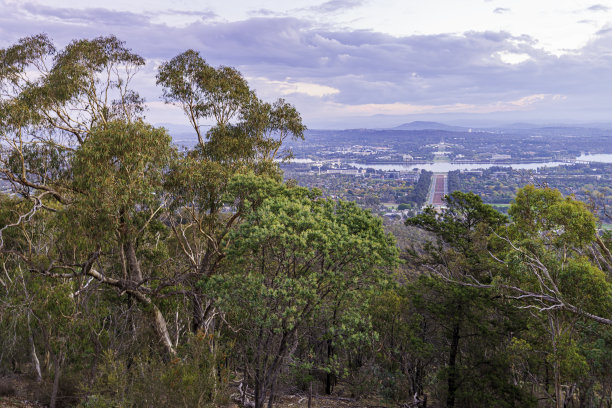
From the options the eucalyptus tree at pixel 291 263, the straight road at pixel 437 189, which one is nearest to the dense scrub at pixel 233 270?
the eucalyptus tree at pixel 291 263

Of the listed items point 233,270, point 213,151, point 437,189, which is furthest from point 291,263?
point 437,189

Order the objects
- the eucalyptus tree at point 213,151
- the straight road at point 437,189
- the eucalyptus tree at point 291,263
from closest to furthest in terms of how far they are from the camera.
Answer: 1. the eucalyptus tree at point 291,263
2. the eucalyptus tree at point 213,151
3. the straight road at point 437,189

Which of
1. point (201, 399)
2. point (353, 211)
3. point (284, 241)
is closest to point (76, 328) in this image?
point (201, 399)

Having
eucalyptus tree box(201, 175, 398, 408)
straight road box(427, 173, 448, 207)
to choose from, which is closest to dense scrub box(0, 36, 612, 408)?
eucalyptus tree box(201, 175, 398, 408)

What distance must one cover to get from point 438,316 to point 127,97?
1160 cm

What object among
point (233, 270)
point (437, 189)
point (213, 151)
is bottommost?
point (437, 189)

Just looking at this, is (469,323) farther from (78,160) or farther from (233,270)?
(78,160)

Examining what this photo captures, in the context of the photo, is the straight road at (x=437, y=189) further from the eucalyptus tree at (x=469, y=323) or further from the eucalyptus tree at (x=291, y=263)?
the eucalyptus tree at (x=291, y=263)

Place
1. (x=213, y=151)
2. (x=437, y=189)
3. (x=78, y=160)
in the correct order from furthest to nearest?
(x=437, y=189) < (x=213, y=151) < (x=78, y=160)

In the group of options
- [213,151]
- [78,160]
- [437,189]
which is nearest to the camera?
[78,160]

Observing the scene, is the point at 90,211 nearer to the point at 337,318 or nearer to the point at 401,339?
the point at 337,318

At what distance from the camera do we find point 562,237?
9375 mm

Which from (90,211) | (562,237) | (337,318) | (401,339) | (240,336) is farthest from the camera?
(401,339)

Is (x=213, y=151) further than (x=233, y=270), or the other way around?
(x=213, y=151)
